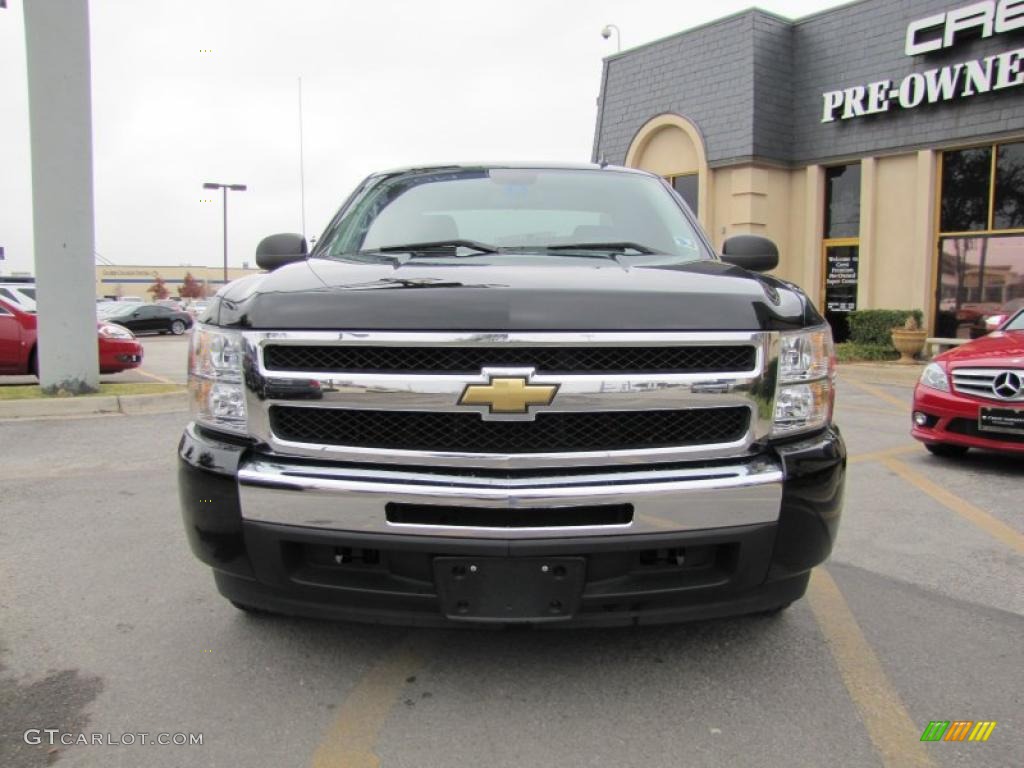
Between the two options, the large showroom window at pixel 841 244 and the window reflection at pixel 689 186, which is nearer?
the large showroom window at pixel 841 244

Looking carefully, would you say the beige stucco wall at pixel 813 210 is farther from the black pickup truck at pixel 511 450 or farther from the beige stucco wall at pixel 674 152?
the black pickup truck at pixel 511 450

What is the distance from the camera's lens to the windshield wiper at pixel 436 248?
3158mm

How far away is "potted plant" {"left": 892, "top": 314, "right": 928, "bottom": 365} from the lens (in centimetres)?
1425

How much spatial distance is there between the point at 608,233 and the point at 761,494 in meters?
1.61

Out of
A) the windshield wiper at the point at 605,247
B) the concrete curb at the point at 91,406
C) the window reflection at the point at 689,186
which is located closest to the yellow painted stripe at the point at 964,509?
the windshield wiper at the point at 605,247

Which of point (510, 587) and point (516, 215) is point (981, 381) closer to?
point (516, 215)

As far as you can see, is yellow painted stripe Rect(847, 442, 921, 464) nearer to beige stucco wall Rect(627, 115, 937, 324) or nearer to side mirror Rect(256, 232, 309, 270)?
side mirror Rect(256, 232, 309, 270)

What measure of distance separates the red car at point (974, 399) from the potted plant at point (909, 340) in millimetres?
8025

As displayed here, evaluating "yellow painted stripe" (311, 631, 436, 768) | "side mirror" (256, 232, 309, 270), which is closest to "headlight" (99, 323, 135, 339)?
"side mirror" (256, 232, 309, 270)

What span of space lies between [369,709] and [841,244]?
16574 mm

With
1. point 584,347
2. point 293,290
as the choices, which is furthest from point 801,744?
point 293,290

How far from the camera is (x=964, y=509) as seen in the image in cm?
510

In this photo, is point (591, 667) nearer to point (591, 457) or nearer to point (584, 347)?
point (591, 457)

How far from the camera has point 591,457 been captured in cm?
235
